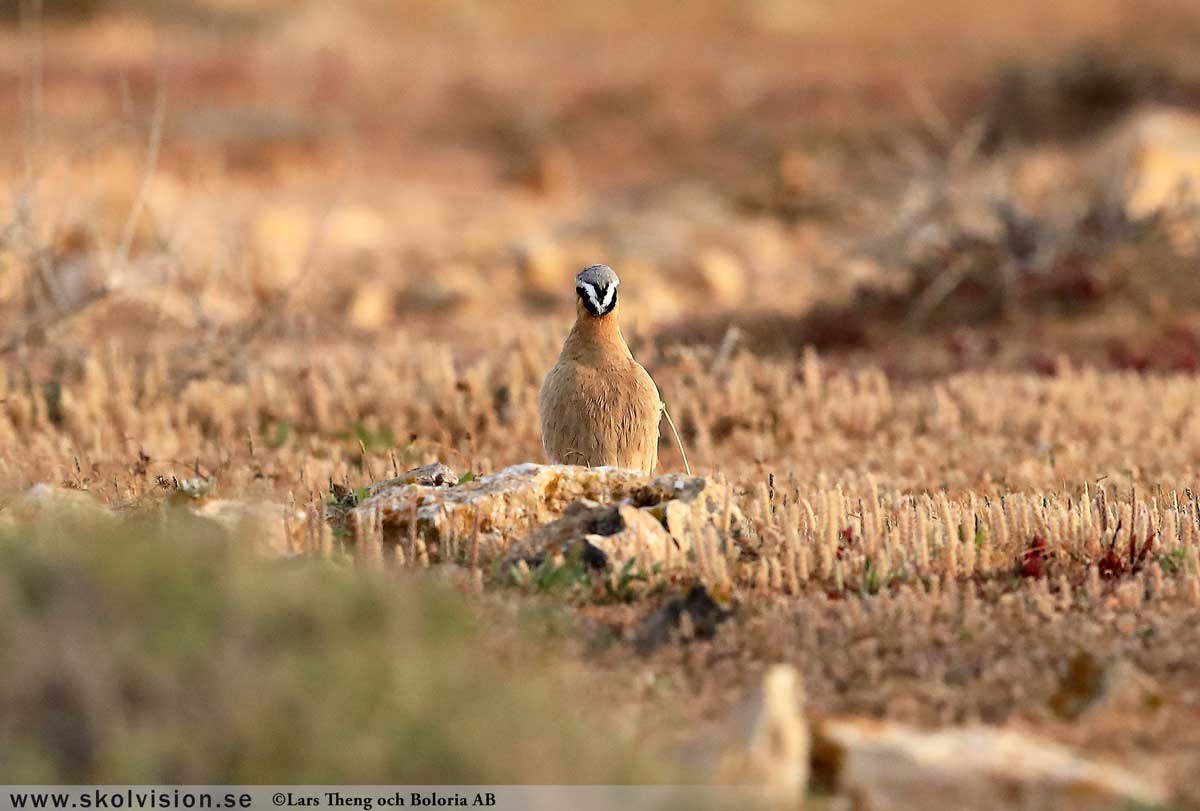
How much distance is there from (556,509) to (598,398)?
3.16 feet

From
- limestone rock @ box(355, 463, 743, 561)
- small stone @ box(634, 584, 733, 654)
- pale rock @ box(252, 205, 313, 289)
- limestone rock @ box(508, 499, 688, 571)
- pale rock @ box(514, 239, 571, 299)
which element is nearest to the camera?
small stone @ box(634, 584, 733, 654)

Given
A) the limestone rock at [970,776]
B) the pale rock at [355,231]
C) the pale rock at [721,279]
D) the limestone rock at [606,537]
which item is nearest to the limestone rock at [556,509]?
the limestone rock at [606,537]

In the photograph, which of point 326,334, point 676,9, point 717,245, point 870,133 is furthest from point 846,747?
point 676,9

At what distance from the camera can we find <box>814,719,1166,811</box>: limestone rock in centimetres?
393

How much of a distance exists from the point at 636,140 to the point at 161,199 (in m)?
11.9

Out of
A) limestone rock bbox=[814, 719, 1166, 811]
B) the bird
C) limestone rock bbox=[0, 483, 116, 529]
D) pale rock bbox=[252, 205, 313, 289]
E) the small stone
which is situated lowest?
limestone rock bbox=[814, 719, 1166, 811]

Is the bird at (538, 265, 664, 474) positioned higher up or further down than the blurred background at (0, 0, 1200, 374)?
further down

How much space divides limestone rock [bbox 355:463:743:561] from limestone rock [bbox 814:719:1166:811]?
2.10 meters

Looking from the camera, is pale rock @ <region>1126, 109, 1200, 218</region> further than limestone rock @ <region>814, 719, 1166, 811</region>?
Yes

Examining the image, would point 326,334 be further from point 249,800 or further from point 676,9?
point 676,9

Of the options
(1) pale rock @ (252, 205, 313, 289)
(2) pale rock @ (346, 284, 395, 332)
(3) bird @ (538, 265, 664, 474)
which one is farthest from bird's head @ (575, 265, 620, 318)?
(1) pale rock @ (252, 205, 313, 289)

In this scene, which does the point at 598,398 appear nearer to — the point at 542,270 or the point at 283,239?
the point at 542,270

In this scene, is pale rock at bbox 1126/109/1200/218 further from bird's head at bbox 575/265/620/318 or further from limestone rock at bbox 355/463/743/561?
limestone rock at bbox 355/463/743/561

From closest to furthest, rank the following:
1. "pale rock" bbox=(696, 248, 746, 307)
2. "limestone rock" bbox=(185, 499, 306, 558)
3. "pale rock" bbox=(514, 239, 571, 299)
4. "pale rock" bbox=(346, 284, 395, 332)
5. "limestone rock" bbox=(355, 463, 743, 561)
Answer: "limestone rock" bbox=(185, 499, 306, 558)
"limestone rock" bbox=(355, 463, 743, 561)
"pale rock" bbox=(346, 284, 395, 332)
"pale rock" bbox=(696, 248, 746, 307)
"pale rock" bbox=(514, 239, 571, 299)
